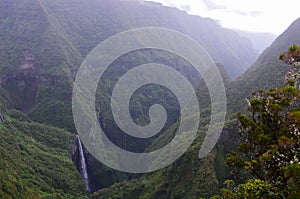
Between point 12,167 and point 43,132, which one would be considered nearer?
point 12,167

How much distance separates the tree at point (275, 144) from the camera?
1067cm

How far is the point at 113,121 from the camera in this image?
99.8m

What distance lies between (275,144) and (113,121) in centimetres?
8983

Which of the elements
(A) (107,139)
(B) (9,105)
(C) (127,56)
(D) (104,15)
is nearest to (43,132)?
(B) (9,105)

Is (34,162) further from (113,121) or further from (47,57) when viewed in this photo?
(47,57)

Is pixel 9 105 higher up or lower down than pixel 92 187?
higher up

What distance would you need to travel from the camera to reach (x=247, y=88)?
240ft

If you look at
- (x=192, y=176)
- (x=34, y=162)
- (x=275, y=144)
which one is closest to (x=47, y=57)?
(x=34, y=162)

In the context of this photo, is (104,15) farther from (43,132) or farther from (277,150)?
(277,150)

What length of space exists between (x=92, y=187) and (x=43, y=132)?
1696 cm

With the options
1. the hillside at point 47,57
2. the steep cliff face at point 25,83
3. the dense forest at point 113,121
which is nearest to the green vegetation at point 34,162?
the dense forest at point 113,121

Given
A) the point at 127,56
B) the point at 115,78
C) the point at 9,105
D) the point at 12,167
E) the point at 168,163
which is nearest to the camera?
the point at 12,167

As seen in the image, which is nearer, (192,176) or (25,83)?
(192,176)

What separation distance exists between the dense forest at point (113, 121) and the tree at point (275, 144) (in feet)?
0.12
